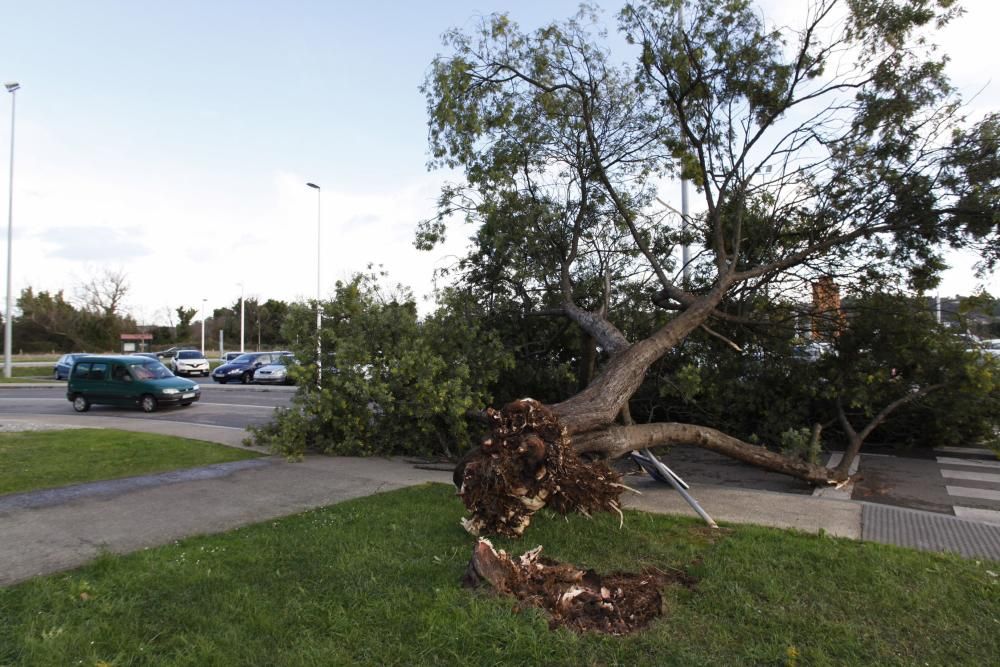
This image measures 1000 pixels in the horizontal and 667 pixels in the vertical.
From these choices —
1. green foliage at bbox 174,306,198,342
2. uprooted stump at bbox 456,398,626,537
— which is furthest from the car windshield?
green foliage at bbox 174,306,198,342

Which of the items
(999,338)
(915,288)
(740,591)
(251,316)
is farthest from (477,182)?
(251,316)

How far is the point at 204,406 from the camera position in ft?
61.8

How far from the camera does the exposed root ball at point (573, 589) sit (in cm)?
353

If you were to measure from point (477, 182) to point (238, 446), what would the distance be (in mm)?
6191

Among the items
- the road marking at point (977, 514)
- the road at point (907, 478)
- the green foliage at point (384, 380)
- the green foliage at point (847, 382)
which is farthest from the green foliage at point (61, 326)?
the road marking at point (977, 514)

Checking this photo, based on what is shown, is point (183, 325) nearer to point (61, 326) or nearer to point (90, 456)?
point (61, 326)

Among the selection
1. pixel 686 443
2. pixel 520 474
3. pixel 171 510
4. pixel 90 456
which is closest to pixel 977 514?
pixel 686 443

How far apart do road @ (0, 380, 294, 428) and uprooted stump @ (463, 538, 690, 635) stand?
10.9 metres

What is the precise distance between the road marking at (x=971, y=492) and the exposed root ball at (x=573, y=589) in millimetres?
5258

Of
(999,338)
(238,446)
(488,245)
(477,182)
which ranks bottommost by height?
(238,446)

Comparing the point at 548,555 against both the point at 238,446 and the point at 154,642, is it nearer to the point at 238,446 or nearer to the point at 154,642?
the point at 154,642

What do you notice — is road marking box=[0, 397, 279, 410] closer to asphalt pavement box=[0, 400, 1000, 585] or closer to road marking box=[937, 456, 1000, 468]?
asphalt pavement box=[0, 400, 1000, 585]

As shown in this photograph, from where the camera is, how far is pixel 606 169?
396 inches

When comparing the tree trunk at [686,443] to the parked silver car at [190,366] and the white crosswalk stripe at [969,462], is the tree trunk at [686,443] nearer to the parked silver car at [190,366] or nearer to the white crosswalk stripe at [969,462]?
the white crosswalk stripe at [969,462]
